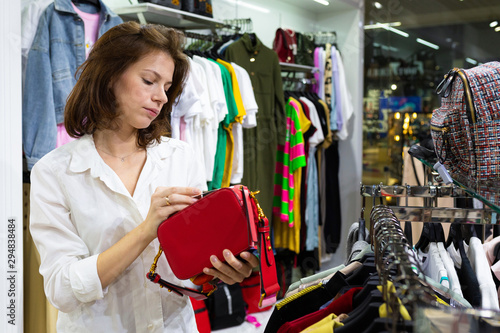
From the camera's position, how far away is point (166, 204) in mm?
1104

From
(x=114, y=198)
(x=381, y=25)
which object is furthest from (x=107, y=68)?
(x=381, y=25)

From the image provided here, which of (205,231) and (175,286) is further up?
(205,231)

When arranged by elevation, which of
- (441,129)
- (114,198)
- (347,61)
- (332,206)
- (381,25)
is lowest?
(332,206)

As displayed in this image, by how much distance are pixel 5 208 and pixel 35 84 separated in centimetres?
64

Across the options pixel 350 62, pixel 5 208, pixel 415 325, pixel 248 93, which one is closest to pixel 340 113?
pixel 350 62

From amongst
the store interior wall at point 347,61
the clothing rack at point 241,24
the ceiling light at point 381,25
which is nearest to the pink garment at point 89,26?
the clothing rack at point 241,24

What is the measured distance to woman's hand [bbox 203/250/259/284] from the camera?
3.51 feet

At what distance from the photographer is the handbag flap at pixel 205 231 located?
1.07 meters

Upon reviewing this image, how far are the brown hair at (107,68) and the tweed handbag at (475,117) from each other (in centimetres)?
73

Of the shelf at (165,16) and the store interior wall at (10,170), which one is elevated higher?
the shelf at (165,16)

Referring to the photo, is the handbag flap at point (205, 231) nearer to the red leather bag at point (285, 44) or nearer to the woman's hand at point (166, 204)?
the woman's hand at point (166, 204)

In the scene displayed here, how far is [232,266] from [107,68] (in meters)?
0.59

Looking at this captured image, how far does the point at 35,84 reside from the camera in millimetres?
2082

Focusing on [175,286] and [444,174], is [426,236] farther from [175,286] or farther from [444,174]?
[175,286]
